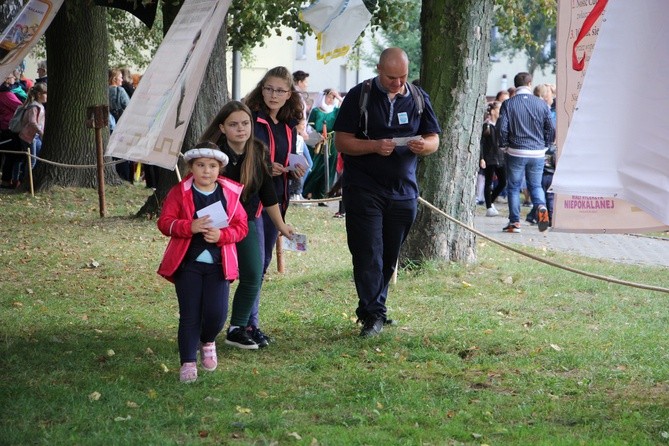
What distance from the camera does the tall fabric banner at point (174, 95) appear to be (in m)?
7.05

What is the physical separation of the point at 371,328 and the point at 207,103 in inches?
318

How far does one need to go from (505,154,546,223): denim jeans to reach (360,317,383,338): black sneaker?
8.74m

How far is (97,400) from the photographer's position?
6.29 metres

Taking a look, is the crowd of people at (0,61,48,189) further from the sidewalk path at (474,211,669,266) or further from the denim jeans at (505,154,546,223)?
the denim jeans at (505,154,546,223)

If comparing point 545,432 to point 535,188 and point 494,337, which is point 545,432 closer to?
point 494,337

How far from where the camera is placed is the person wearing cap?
22.0ft

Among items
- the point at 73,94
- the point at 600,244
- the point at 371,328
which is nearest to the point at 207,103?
the point at 73,94

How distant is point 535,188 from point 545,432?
11180mm

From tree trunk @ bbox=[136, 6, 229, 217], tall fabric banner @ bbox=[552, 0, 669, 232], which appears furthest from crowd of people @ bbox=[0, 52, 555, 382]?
tree trunk @ bbox=[136, 6, 229, 217]

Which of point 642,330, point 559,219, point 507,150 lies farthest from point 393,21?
point 559,219

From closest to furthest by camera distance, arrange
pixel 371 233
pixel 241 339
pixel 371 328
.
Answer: pixel 241 339
pixel 371 233
pixel 371 328

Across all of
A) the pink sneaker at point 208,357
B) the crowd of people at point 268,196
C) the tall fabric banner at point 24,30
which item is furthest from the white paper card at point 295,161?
Result: the tall fabric banner at point 24,30

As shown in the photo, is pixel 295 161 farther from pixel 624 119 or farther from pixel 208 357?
pixel 624 119

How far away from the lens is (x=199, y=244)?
22.1 feet
